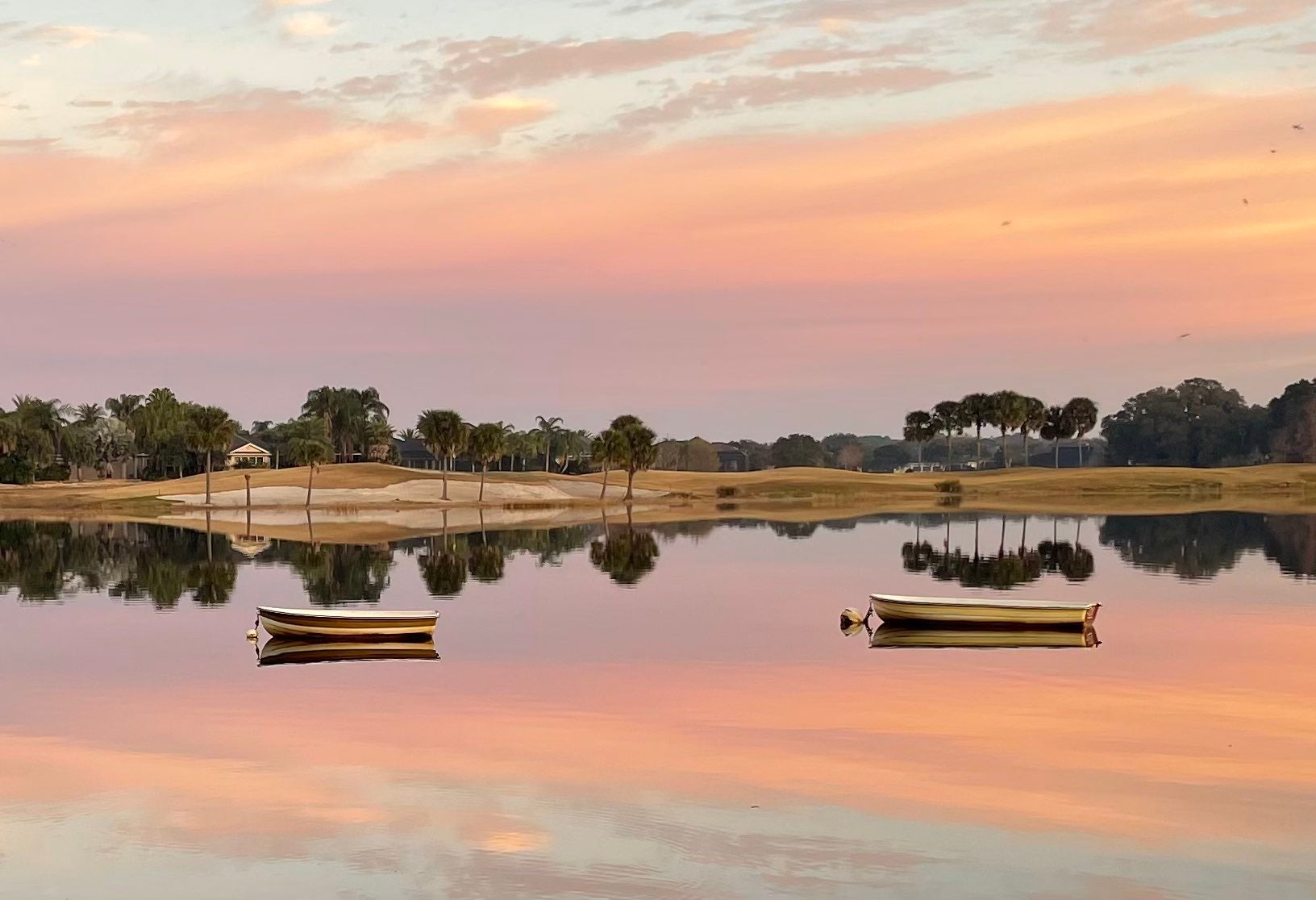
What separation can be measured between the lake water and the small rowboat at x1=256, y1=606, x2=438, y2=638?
1.58 m

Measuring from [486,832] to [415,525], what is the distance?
370 feet

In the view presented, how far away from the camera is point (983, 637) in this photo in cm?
5444

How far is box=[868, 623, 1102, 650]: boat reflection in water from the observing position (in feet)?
173

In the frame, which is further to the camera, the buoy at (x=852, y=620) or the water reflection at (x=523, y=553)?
the water reflection at (x=523, y=553)

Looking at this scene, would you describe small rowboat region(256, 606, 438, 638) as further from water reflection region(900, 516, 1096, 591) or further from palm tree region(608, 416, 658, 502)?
palm tree region(608, 416, 658, 502)

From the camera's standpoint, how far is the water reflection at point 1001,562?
8194cm

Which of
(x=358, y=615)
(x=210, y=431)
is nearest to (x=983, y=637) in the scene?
(x=358, y=615)

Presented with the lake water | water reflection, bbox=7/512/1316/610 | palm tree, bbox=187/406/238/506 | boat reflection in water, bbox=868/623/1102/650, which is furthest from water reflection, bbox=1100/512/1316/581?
palm tree, bbox=187/406/238/506

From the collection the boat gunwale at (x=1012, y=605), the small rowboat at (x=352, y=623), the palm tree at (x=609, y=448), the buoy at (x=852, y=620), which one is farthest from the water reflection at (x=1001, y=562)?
the palm tree at (x=609, y=448)

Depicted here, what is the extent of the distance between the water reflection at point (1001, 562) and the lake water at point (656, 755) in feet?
34.0

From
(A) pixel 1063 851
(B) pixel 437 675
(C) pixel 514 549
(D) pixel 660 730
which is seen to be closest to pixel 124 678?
(B) pixel 437 675

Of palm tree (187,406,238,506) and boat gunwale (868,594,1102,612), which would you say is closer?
boat gunwale (868,594,1102,612)

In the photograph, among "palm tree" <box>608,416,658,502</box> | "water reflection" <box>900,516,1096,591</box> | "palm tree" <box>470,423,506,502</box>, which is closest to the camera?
"water reflection" <box>900,516,1096,591</box>

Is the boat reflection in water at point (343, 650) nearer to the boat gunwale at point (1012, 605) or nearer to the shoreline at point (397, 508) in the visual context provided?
the boat gunwale at point (1012, 605)
